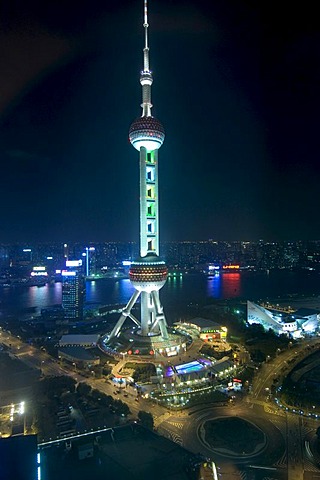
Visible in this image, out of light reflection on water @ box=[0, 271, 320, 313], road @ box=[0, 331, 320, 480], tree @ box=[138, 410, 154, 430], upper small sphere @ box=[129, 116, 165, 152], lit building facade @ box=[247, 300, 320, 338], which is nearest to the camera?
road @ box=[0, 331, 320, 480]

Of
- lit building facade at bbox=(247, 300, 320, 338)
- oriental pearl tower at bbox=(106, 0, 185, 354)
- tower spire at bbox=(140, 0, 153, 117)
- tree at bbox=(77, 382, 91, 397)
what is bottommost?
tree at bbox=(77, 382, 91, 397)

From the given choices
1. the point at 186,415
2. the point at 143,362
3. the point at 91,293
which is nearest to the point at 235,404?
the point at 186,415

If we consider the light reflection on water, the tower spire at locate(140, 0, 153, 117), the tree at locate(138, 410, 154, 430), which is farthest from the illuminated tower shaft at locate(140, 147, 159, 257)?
the light reflection on water

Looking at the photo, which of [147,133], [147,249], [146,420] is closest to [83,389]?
[146,420]

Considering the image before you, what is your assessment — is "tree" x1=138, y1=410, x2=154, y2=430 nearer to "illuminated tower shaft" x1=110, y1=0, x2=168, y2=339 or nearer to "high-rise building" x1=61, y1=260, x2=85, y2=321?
"illuminated tower shaft" x1=110, y1=0, x2=168, y2=339

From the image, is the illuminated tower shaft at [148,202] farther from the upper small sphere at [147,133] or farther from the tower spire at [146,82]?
the tower spire at [146,82]

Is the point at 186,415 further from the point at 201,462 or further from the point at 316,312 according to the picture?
the point at 316,312

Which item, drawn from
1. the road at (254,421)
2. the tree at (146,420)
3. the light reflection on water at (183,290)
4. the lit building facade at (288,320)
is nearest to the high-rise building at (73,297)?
the light reflection on water at (183,290)

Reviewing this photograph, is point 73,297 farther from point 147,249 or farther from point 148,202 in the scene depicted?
point 148,202
